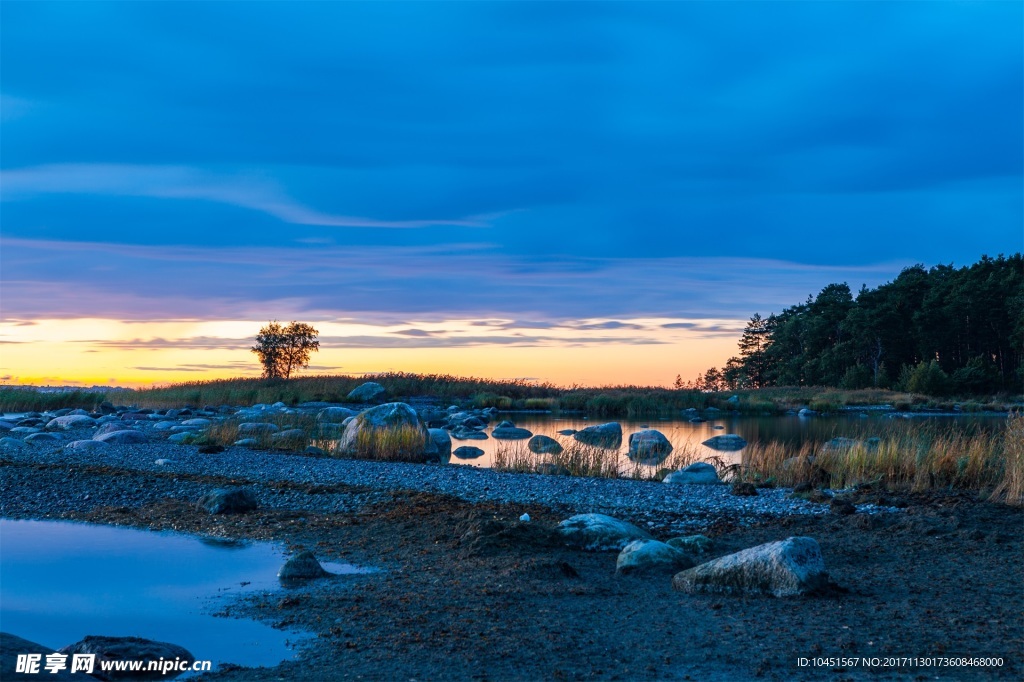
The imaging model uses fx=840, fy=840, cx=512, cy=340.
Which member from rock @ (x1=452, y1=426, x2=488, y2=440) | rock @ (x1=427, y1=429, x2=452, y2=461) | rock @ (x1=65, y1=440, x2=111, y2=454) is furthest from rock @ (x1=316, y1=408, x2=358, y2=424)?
rock @ (x1=65, y1=440, x2=111, y2=454)

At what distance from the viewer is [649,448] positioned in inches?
771

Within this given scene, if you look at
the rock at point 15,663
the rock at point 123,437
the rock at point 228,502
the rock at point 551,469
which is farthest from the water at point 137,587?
the rock at point 123,437

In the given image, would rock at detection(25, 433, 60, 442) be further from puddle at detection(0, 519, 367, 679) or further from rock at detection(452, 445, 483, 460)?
puddle at detection(0, 519, 367, 679)

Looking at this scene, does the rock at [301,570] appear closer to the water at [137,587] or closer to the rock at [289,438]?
the water at [137,587]

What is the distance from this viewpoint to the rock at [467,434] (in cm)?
2589

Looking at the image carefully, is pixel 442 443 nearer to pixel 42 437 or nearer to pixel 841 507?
pixel 42 437

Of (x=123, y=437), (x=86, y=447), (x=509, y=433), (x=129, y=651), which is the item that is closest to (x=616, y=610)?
(x=129, y=651)

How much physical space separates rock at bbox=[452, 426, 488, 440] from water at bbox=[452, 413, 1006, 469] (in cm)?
45

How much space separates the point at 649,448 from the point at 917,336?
159ft

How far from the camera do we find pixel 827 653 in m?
5.00

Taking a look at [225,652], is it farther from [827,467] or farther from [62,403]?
[62,403]

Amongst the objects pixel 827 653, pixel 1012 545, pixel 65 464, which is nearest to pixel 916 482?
pixel 1012 545

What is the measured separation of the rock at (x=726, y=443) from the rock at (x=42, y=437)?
16308mm

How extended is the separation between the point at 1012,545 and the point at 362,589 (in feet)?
19.9
